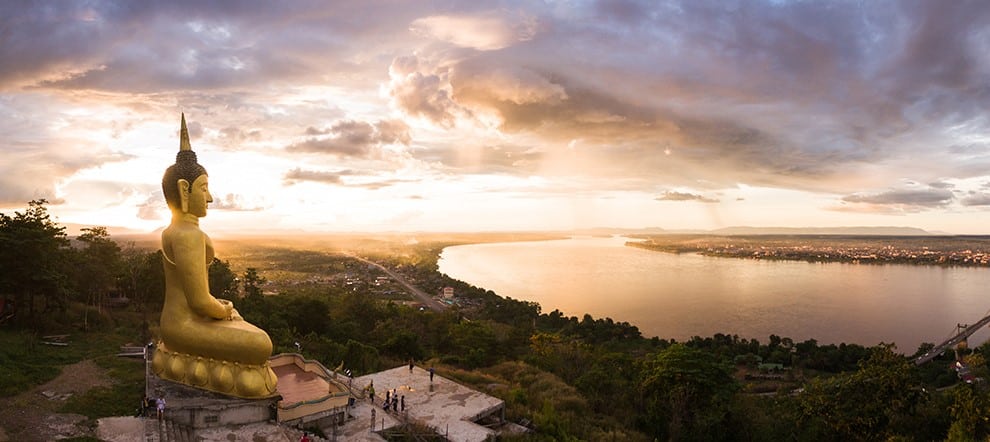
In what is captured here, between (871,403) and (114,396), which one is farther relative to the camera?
(871,403)

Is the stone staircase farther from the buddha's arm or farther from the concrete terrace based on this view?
the concrete terrace

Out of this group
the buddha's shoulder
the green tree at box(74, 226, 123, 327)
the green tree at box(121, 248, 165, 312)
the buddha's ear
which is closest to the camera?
the buddha's shoulder

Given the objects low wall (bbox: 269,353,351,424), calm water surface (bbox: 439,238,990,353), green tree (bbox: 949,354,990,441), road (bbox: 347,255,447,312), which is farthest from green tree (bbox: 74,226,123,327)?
calm water surface (bbox: 439,238,990,353)

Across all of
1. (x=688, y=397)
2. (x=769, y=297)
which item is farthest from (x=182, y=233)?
(x=769, y=297)

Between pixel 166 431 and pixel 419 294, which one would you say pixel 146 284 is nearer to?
pixel 166 431

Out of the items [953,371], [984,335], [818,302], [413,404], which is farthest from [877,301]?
[413,404]

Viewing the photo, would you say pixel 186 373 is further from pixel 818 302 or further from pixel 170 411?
pixel 818 302

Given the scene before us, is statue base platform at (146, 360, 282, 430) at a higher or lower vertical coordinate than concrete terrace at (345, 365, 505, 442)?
higher
